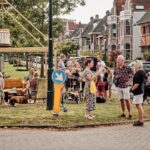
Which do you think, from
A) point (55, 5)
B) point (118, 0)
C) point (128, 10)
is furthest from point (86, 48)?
point (55, 5)

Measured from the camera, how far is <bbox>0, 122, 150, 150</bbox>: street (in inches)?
456

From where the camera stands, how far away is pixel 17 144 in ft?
38.9

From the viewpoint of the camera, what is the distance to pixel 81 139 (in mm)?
12727

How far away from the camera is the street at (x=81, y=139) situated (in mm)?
11594

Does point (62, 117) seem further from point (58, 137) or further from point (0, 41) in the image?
point (0, 41)

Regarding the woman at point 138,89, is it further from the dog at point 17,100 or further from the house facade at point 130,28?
the house facade at point 130,28

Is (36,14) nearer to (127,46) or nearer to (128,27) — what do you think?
(127,46)

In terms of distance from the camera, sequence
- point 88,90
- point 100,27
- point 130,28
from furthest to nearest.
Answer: point 100,27 → point 130,28 → point 88,90

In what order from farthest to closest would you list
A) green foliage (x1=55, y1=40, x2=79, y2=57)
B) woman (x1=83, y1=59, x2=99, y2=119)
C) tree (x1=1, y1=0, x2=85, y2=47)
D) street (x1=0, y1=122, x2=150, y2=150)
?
green foliage (x1=55, y1=40, x2=79, y2=57)
tree (x1=1, y1=0, x2=85, y2=47)
woman (x1=83, y1=59, x2=99, y2=119)
street (x1=0, y1=122, x2=150, y2=150)

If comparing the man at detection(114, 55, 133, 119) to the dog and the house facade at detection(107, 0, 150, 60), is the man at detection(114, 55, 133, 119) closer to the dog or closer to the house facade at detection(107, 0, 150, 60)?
the dog

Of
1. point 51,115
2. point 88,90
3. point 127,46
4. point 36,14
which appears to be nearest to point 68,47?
point 127,46

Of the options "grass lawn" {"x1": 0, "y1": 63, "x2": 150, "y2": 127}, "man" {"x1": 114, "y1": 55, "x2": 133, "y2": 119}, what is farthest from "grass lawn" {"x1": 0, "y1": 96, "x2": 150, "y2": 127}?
"man" {"x1": 114, "y1": 55, "x2": 133, "y2": 119}

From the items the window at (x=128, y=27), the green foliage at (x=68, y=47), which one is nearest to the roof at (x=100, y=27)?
the green foliage at (x=68, y=47)

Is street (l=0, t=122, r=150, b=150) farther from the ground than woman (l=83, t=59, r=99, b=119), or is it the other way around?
woman (l=83, t=59, r=99, b=119)
